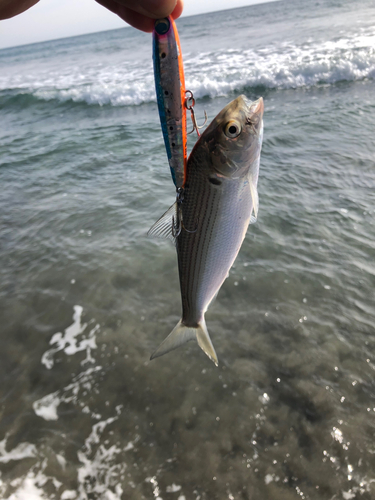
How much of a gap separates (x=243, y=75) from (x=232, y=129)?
16382mm

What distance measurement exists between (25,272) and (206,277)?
3746mm

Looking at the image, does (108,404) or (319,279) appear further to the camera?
(319,279)

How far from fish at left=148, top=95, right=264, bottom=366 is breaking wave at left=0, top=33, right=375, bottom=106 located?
14.5 meters

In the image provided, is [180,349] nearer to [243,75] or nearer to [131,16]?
[131,16]

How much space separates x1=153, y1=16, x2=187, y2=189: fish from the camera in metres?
1.18

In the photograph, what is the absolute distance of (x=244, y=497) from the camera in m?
2.38

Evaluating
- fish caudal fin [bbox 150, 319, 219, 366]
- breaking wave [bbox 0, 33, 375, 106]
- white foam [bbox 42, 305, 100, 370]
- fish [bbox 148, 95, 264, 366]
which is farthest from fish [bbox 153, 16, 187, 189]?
breaking wave [bbox 0, 33, 375, 106]

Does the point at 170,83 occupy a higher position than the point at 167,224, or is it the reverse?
the point at 170,83

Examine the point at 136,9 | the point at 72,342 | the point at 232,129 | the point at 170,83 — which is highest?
the point at 136,9

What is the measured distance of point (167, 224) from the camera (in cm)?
172

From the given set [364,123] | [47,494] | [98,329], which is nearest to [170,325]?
[98,329]

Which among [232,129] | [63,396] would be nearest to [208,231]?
[232,129]

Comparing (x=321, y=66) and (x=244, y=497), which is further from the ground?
(x=321, y=66)

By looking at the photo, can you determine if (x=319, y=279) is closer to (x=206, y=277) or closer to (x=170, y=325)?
(x=170, y=325)
